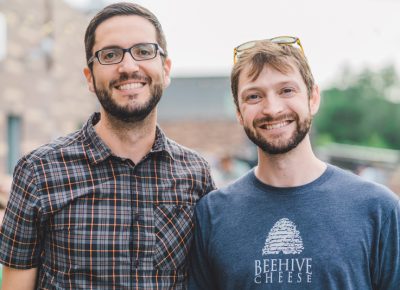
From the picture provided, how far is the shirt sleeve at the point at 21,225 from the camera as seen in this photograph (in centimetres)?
213

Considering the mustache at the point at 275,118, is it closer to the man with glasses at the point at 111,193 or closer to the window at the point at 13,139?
the man with glasses at the point at 111,193

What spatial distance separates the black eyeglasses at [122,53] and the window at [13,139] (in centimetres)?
1006

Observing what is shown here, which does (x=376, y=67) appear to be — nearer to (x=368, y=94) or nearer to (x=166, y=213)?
(x=368, y=94)

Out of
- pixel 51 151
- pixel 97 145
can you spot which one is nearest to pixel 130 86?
pixel 97 145

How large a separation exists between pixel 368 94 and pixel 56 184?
190 feet

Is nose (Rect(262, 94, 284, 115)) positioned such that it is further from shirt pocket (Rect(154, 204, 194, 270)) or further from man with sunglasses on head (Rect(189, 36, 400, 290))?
shirt pocket (Rect(154, 204, 194, 270))

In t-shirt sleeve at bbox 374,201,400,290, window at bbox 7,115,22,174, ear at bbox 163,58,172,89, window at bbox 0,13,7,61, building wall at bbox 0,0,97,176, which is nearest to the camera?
t-shirt sleeve at bbox 374,201,400,290

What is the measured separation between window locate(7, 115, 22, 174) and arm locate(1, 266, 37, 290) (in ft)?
32.7

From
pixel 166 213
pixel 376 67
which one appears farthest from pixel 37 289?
pixel 376 67

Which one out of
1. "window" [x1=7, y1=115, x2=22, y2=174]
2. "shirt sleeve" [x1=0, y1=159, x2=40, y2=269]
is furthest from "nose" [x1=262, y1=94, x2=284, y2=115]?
"window" [x1=7, y1=115, x2=22, y2=174]

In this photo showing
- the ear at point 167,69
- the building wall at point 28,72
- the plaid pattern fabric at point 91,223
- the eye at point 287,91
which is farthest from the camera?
the building wall at point 28,72

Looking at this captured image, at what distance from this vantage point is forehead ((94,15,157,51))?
229 cm

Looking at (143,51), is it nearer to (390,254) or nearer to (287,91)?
(287,91)

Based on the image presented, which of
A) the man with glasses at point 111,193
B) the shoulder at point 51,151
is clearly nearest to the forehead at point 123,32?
the man with glasses at point 111,193
